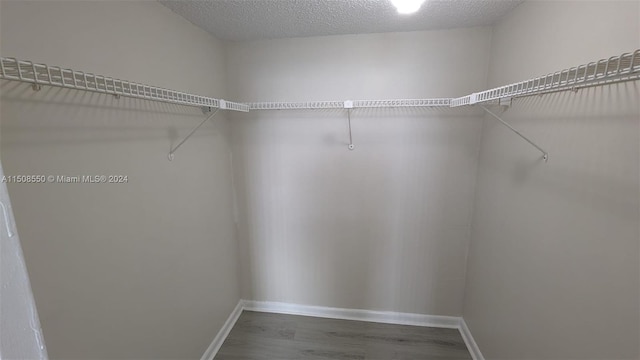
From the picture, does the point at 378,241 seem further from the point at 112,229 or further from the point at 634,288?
the point at 112,229

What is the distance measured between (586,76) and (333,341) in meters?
2.23

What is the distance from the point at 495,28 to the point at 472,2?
0.43m

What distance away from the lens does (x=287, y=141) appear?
210 centimetres

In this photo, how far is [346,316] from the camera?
2344 mm

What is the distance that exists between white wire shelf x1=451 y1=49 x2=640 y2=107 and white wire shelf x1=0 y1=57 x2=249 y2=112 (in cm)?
139

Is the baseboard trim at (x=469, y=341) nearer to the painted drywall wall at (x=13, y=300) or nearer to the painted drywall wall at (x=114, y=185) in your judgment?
the painted drywall wall at (x=114, y=185)

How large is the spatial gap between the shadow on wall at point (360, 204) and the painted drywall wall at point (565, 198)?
355 mm

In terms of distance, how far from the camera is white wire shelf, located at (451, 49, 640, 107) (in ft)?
1.97

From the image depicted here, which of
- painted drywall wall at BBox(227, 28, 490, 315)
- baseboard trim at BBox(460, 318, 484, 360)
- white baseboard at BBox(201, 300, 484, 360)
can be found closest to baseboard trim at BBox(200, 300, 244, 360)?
white baseboard at BBox(201, 300, 484, 360)

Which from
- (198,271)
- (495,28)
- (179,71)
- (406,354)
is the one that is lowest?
(406,354)

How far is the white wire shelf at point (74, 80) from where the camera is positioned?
0.65 meters

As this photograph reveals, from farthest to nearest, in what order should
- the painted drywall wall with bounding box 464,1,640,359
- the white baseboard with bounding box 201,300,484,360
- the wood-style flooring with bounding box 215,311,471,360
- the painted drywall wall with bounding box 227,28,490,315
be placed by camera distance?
the white baseboard with bounding box 201,300,484,360 < the wood-style flooring with bounding box 215,311,471,360 < the painted drywall wall with bounding box 227,28,490,315 < the painted drywall wall with bounding box 464,1,640,359

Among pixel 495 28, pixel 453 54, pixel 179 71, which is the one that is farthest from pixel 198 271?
pixel 495 28

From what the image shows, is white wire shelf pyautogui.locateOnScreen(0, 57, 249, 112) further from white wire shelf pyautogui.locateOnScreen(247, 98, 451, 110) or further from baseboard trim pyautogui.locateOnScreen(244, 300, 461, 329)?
baseboard trim pyautogui.locateOnScreen(244, 300, 461, 329)
